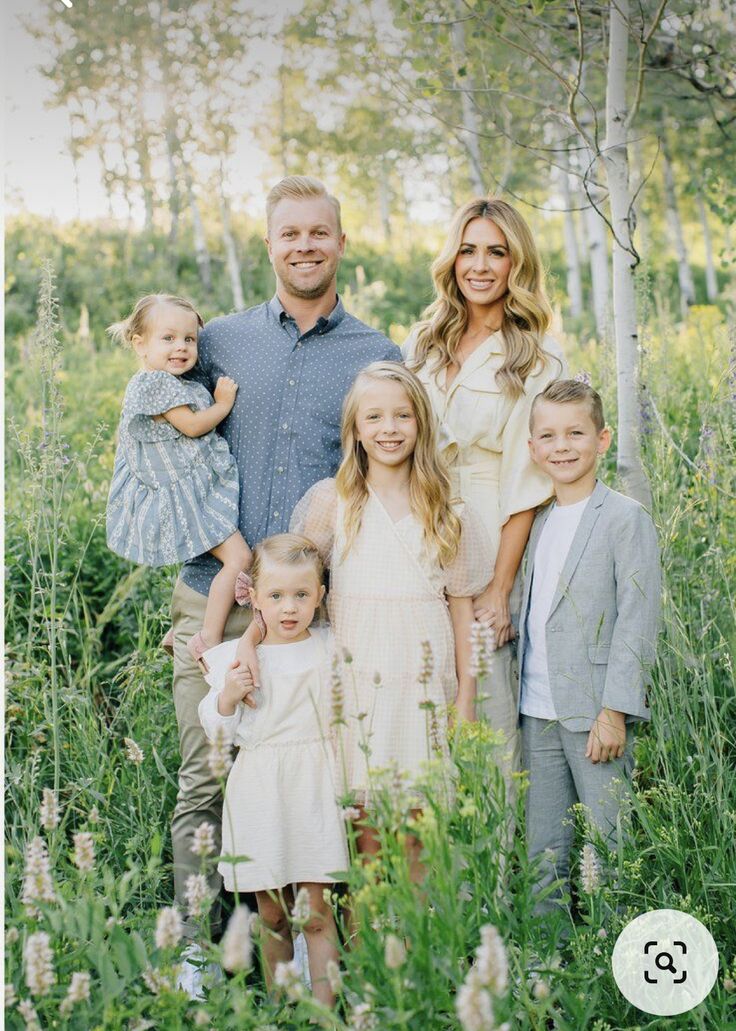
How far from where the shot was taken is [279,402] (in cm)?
308

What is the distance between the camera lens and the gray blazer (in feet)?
8.81

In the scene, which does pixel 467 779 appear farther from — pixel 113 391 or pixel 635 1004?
pixel 113 391

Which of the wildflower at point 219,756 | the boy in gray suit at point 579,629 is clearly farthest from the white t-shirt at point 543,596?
the wildflower at point 219,756

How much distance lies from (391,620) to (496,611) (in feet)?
1.14

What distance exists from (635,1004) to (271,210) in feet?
7.82

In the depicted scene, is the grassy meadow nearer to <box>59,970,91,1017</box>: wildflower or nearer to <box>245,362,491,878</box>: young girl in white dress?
<box>59,970,91,1017</box>: wildflower

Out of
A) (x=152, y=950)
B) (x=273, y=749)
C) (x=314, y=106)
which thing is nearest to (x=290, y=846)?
(x=273, y=749)

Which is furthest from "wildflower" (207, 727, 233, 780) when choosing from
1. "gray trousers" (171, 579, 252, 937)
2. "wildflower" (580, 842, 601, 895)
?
"gray trousers" (171, 579, 252, 937)

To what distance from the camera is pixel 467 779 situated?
6.44 ft

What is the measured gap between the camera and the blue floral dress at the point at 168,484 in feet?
9.72

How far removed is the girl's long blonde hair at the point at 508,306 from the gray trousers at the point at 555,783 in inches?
38.6

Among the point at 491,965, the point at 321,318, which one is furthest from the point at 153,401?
the point at 491,965

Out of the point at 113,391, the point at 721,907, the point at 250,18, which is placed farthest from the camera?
the point at 250,18

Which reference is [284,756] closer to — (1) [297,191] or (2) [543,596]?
(2) [543,596]
